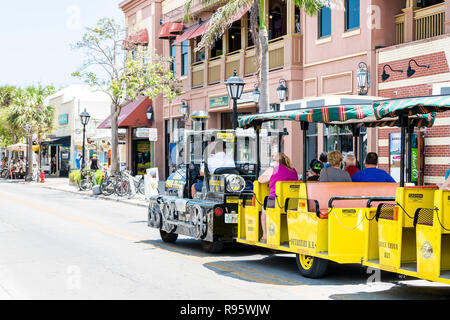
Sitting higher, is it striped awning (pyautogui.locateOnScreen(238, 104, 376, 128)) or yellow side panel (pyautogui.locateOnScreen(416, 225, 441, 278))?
striped awning (pyautogui.locateOnScreen(238, 104, 376, 128))

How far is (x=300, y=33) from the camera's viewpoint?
24.0 metres

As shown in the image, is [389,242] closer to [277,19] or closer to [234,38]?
[277,19]

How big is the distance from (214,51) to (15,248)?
68.2 ft

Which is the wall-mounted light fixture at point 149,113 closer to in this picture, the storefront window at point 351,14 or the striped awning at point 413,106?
the storefront window at point 351,14

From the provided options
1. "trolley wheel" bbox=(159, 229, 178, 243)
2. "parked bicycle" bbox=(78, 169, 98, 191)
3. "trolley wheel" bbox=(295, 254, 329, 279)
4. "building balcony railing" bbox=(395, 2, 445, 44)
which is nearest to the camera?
"trolley wheel" bbox=(295, 254, 329, 279)

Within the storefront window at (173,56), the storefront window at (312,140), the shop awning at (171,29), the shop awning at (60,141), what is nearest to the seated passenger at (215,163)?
the storefront window at (312,140)

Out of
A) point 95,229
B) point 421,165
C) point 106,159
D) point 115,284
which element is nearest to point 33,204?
point 95,229

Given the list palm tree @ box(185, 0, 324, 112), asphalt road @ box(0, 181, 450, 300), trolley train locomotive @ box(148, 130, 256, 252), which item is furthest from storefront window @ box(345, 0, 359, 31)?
asphalt road @ box(0, 181, 450, 300)

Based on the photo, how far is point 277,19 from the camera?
2697cm

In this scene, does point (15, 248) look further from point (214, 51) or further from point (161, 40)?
point (161, 40)

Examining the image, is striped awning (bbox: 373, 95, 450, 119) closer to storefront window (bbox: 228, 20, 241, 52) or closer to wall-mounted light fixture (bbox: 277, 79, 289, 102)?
wall-mounted light fixture (bbox: 277, 79, 289, 102)

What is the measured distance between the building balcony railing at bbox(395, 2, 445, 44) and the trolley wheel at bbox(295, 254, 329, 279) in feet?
38.3

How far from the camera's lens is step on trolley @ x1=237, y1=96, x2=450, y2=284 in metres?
7.32

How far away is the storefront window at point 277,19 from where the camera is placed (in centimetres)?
2662
